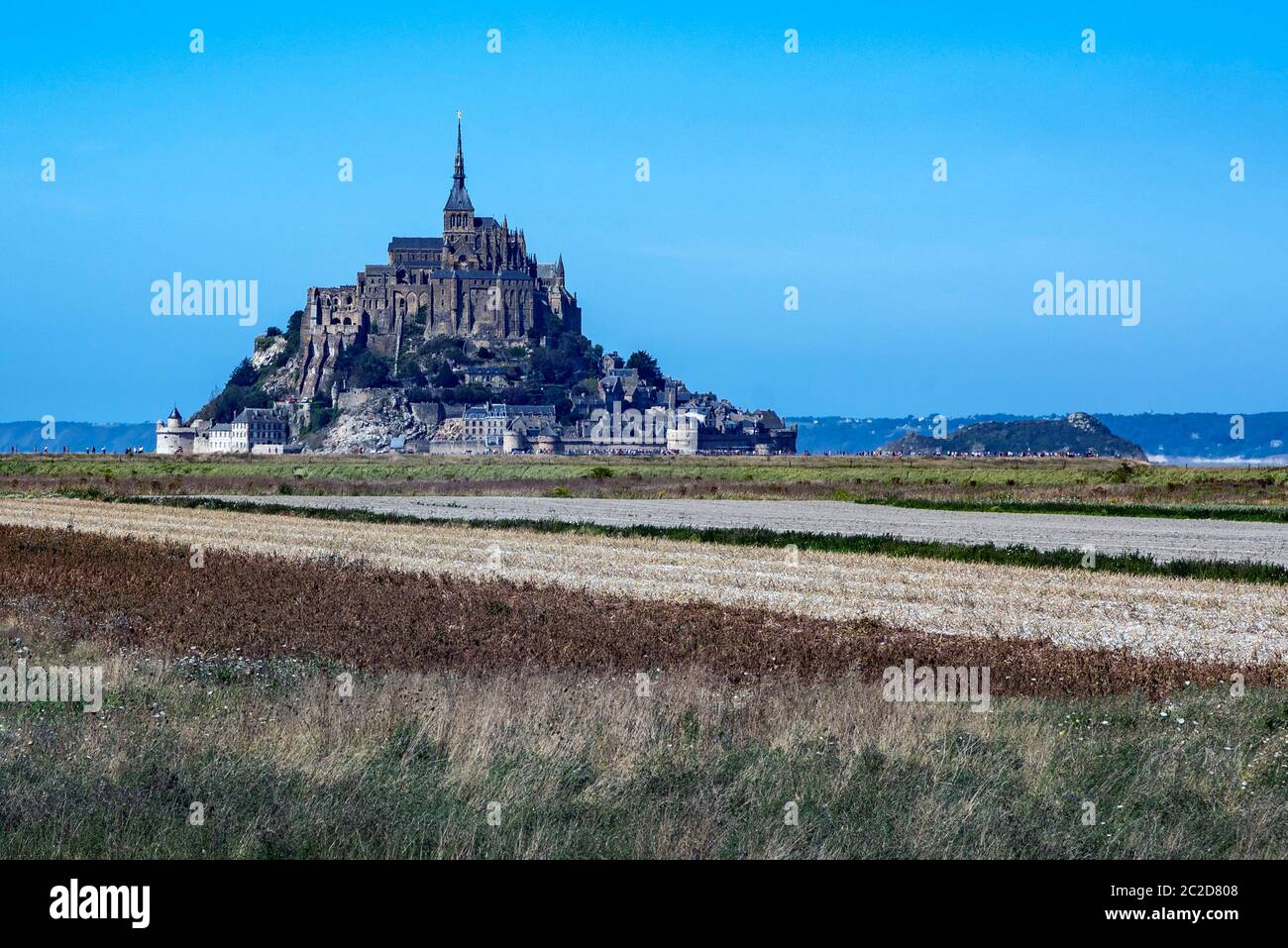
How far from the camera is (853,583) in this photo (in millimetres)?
23172

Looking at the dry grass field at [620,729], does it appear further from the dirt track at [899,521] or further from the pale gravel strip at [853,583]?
the dirt track at [899,521]

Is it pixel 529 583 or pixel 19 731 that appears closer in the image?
pixel 19 731

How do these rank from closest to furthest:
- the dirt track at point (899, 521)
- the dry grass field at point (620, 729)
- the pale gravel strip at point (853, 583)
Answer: the dry grass field at point (620, 729) < the pale gravel strip at point (853, 583) < the dirt track at point (899, 521)

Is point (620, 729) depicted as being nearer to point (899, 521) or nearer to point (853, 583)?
point (853, 583)

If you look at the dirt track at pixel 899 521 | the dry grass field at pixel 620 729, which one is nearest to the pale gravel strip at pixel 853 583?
the dry grass field at pixel 620 729

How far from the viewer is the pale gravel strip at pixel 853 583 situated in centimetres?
1753

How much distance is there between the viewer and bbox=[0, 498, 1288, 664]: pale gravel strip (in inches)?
690

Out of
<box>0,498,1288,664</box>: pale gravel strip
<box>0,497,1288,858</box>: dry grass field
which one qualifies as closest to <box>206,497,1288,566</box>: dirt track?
<box>0,498,1288,664</box>: pale gravel strip

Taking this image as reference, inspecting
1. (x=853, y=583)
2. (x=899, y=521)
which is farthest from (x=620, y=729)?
(x=899, y=521)
